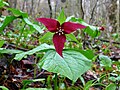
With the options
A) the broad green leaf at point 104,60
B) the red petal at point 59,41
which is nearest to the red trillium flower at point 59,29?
the red petal at point 59,41

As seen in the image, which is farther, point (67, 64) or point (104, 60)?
point (104, 60)

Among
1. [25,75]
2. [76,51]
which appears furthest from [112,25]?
[76,51]

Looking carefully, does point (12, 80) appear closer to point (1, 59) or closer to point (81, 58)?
point (1, 59)

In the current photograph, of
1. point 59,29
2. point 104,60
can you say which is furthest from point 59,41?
point 104,60

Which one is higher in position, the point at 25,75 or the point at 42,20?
the point at 42,20

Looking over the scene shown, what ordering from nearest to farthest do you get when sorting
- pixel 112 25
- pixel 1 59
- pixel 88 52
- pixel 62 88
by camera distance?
pixel 88 52, pixel 62 88, pixel 1 59, pixel 112 25

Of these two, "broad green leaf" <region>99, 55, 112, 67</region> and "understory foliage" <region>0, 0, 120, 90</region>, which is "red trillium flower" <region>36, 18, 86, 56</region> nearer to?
"understory foliage" <region>0, 0, 120, 90</region>

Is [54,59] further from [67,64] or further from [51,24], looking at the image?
[51,24]

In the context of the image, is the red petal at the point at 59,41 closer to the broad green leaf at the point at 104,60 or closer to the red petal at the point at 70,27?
the red petal at the point at 70,27
